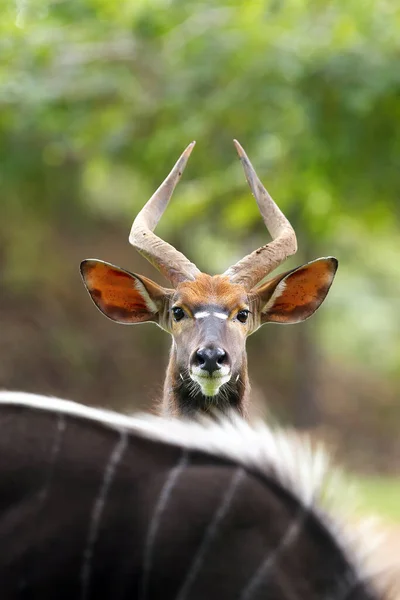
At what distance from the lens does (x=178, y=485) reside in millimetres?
2221

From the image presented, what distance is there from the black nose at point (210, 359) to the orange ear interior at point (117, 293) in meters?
0.86

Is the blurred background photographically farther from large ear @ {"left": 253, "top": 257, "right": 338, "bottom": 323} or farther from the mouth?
the mouth

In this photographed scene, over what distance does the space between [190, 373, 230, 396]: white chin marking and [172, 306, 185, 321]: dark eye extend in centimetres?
53

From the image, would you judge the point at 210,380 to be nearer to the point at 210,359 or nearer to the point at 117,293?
the point at 210,359

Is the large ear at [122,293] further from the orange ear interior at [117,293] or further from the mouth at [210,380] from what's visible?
the mouth at [210,380]

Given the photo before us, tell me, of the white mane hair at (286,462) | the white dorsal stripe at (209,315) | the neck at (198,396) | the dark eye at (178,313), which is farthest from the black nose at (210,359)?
the white mane hair at (286,462)

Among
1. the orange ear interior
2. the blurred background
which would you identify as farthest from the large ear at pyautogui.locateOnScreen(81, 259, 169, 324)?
the blurred background

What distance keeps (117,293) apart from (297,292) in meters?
1.01

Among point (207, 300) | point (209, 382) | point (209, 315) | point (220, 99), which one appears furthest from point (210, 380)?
point (220, 99)

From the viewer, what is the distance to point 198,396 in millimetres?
5723

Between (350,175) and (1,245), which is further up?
(1,245)

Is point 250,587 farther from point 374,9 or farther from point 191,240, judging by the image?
point 191,240

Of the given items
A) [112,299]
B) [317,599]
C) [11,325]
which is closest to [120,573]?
[317,599]

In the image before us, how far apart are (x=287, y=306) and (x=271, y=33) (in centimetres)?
441
